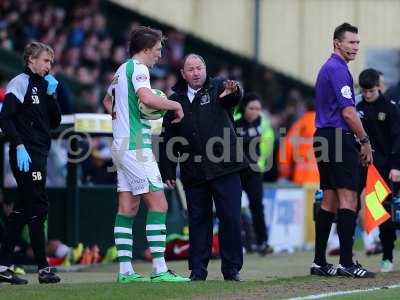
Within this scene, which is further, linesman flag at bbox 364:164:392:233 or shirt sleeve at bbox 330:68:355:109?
linesman flag at bbox 364:164:392:233

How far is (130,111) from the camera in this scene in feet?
36.4

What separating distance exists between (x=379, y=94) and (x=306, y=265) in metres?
2.73

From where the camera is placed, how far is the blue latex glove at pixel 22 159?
37.6 ft

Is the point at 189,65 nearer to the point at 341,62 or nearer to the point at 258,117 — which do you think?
the point at 341,62

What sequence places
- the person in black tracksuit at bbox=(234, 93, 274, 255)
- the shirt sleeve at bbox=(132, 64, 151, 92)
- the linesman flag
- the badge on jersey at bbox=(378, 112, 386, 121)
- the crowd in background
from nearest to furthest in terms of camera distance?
1. the shirt sleeve at bbox=(132, 64, 151, 92)
2. the linesman flag
3. the badge on jersey at bbox=(378, 112, 386, 121)
4. the person in black tracksuit at bbox=(234, 93, 274, 255)
5. the crowd in background

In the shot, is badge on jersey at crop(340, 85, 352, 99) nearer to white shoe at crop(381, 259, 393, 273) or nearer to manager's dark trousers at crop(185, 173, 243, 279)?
manager's dark trousers at crop(185, 173, 243, 279)

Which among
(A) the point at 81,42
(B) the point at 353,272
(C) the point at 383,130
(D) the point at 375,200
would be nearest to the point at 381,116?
(C) the point at 383,130

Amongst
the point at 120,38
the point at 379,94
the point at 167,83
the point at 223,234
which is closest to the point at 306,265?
the point at 379,94

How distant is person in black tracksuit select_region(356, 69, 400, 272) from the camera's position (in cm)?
1313

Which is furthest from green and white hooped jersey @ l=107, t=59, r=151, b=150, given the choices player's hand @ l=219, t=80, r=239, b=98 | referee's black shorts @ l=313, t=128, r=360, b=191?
referee's black shorts @ l=313, t=128, r=360, b=191

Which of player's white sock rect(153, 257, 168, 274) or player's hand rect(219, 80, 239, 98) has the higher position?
player's hand rect(219, 80, 239, 98)

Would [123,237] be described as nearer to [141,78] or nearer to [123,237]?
[123,237]

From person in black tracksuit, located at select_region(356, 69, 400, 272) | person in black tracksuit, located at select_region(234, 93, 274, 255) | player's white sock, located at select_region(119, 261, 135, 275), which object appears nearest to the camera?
player's white sock, located at select_region(119, 261, 135, 275)

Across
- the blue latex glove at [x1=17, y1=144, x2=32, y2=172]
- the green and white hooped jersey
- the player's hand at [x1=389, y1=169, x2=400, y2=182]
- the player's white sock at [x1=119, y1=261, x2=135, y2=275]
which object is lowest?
the player's white sock at [x1=119, y1=261, x2=135, y2=275]
